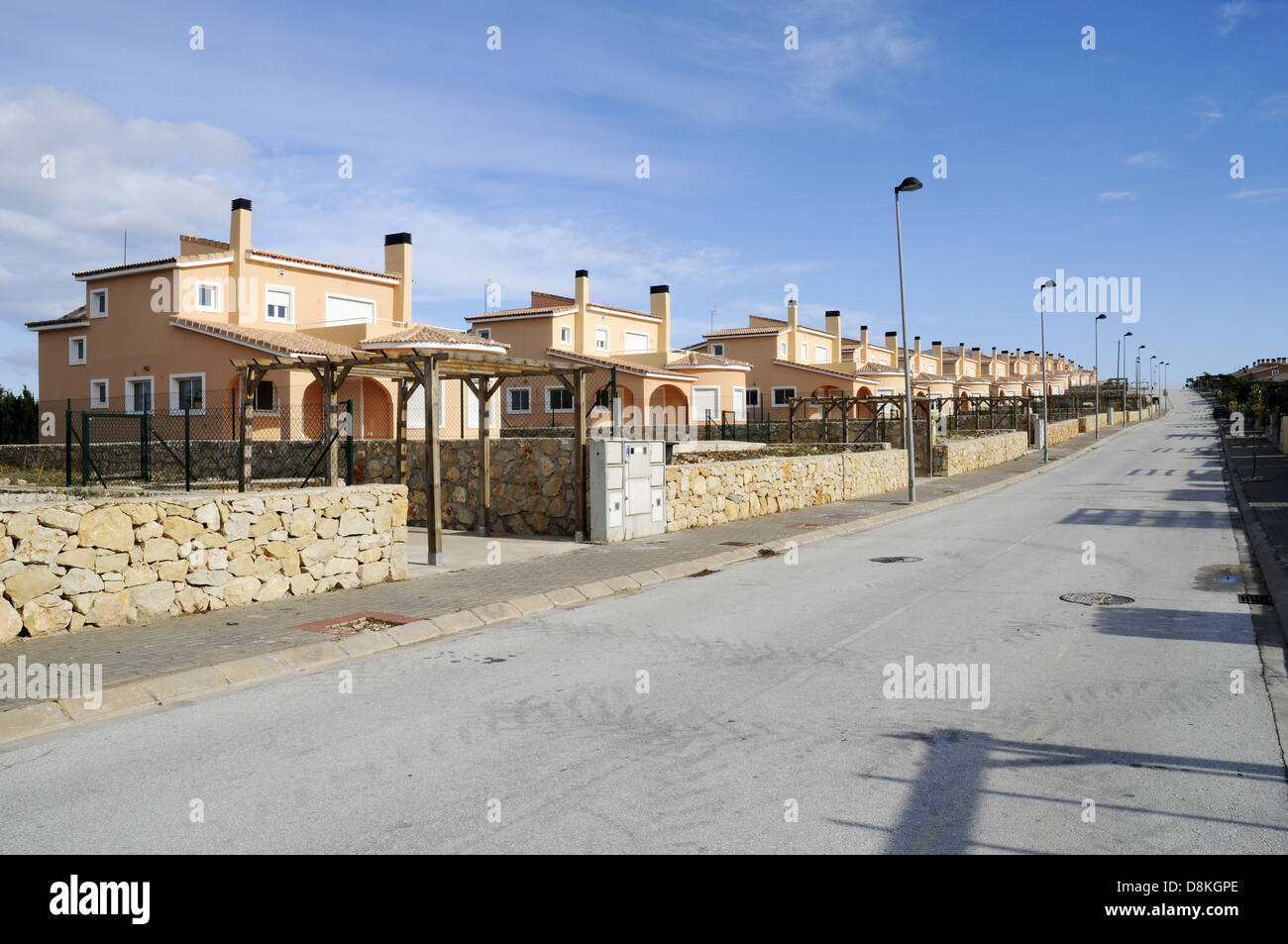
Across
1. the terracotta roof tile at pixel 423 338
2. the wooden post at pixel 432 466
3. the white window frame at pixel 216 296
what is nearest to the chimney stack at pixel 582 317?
the terracotta roof tile at pixel 423 338

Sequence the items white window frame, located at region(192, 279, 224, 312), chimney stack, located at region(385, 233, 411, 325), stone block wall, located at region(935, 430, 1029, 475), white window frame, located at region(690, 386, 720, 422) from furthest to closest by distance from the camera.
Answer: white window frame, located at region(690, 386, 720, 422) → chimney stack, located at region(385, 233, 411, 325) → stone block wall, located at region(935, 430, 1029, 475) → white window frame, located at region(192, 279, 224, 312)

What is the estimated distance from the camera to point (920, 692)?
6570mm

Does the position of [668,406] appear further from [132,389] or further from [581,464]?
[581,464]

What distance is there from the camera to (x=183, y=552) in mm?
9375

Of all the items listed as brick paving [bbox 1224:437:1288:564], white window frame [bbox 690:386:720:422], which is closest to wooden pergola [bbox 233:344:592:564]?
brick paving [bbox 1224:437:1288:564]

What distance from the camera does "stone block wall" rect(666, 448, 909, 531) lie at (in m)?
17.9

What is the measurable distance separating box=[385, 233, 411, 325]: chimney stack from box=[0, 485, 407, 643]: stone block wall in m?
26.4

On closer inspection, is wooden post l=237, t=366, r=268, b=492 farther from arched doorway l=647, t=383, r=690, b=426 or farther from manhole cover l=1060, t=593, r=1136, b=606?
arched doorway l=647, t=383, r=690, b=426

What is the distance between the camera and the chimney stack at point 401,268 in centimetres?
3650
